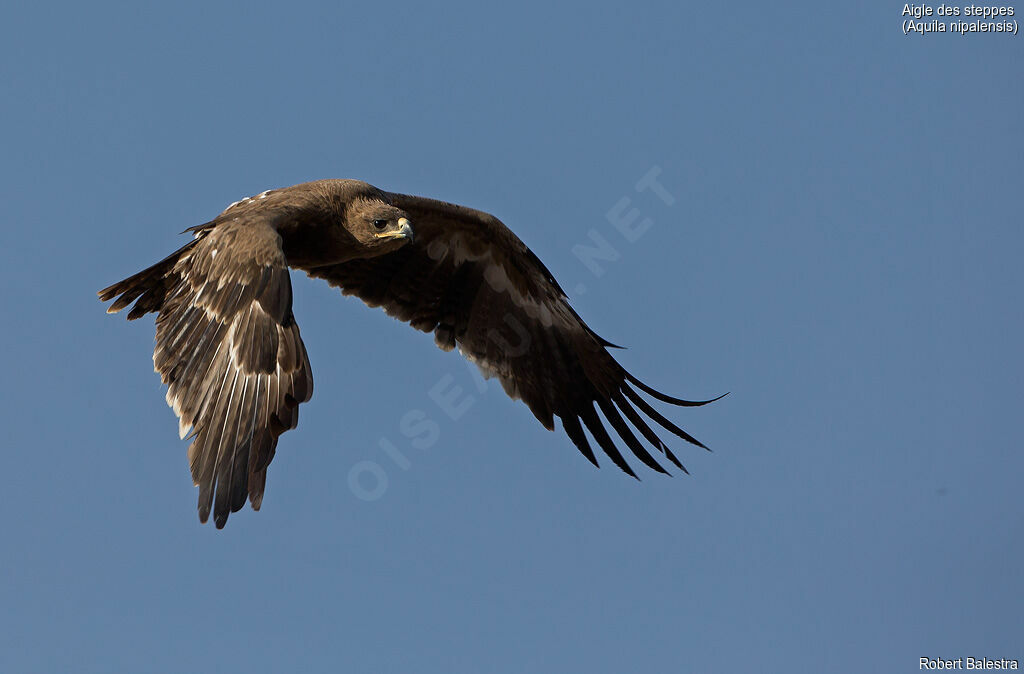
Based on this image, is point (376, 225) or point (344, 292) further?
point (344, 292)

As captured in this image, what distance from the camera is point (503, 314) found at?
10.9 m

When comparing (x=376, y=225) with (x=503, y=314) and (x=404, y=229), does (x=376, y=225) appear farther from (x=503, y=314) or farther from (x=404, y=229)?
(x=503, y=314)

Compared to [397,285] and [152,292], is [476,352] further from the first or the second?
[152,292]

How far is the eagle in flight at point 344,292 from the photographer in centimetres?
768

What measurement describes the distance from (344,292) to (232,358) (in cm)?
273

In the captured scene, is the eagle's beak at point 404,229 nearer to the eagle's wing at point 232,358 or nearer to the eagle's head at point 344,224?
the eagle's head at point 344,224

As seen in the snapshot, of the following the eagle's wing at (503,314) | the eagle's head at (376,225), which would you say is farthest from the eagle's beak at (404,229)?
the eagle's wing at (503,314)

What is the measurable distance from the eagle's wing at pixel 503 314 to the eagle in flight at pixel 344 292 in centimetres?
1

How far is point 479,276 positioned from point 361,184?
1.53 m

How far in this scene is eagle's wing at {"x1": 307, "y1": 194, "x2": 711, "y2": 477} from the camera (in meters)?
10.6

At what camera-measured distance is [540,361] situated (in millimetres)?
10914

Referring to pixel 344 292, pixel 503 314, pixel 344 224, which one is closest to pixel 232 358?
pixel 344 224

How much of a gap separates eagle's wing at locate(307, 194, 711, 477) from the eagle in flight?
12 millimetres

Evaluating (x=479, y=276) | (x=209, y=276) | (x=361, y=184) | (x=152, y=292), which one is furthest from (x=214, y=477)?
(x=479, y=276)
